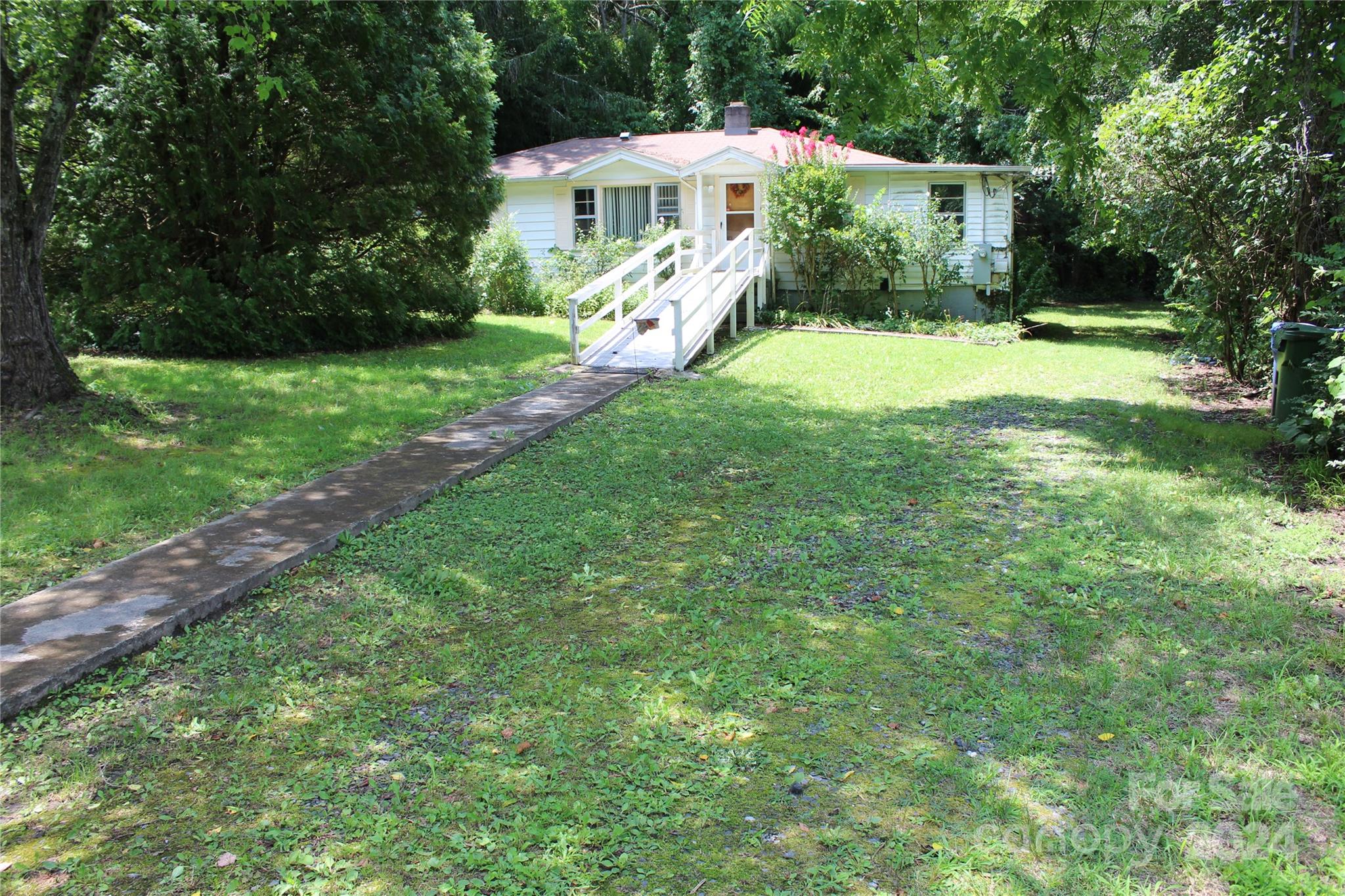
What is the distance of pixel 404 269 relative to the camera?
1417cm

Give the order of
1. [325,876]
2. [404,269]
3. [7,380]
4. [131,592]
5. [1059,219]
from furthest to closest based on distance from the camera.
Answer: [1059,219] → [404,269] → [7,380] → [131,592] → [325,876]

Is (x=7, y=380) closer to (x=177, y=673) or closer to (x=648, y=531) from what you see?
(x=177, y=673)

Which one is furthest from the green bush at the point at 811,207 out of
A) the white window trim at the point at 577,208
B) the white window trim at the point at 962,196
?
the white window trim at the point at 577,208

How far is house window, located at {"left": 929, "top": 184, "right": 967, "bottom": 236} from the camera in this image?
20609 mm

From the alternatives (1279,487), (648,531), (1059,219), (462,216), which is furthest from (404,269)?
A: (1059,219)

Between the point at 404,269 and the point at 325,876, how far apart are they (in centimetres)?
1229

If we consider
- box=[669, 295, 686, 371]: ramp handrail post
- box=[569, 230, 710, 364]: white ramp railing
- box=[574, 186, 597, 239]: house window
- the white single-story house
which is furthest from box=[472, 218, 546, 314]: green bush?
box=[669, 295, 686, 371]: ramp handrail post

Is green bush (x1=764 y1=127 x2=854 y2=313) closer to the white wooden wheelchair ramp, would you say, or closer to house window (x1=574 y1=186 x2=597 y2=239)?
the white wooden wheelchair ramp

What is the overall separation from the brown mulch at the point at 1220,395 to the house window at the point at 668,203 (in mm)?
11488

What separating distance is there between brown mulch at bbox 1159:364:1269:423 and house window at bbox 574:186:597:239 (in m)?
13.4

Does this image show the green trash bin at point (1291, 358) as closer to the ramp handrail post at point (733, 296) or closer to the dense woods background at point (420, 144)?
the dense woods background at point (420, 144)

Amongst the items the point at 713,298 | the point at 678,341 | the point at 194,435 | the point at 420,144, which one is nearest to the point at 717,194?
the point at 713,298

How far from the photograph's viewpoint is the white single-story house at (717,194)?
20.2 metres

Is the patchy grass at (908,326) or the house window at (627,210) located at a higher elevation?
the house window at (627,210)
